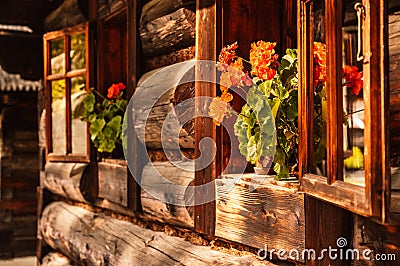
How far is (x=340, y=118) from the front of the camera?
2066 millimetres

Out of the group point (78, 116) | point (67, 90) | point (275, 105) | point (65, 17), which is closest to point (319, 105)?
point (275, 105)

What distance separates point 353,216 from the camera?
240cm

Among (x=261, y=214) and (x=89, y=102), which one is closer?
(x=261, y=214)

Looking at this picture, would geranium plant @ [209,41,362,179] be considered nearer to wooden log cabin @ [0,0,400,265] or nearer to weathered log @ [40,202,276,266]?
wooden log cabin @ [0,0,400,265]

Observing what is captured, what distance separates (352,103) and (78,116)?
3.31 m

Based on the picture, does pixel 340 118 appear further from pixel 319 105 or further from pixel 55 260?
pixel 55 260

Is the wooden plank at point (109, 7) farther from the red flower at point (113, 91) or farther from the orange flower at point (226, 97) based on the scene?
the orange flower at point (226, 97)

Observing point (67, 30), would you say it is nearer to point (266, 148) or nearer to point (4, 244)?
point (266, 148)

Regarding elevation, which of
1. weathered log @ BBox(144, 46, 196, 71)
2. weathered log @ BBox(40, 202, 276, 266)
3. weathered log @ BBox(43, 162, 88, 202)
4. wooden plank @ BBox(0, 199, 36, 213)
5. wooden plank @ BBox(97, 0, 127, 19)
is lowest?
wooden plank @ BBox(0, 199, 36, 213)

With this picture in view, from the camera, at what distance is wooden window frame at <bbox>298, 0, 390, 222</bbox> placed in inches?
A: 68.8

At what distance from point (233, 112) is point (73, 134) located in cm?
251

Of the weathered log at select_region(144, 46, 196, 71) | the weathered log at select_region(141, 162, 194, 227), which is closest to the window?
the weathered log at select_region(144, 46, 196, 71)

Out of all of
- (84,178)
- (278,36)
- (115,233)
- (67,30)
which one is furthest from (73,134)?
(278,36)

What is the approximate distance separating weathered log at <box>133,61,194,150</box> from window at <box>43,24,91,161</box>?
1023 millimetres
